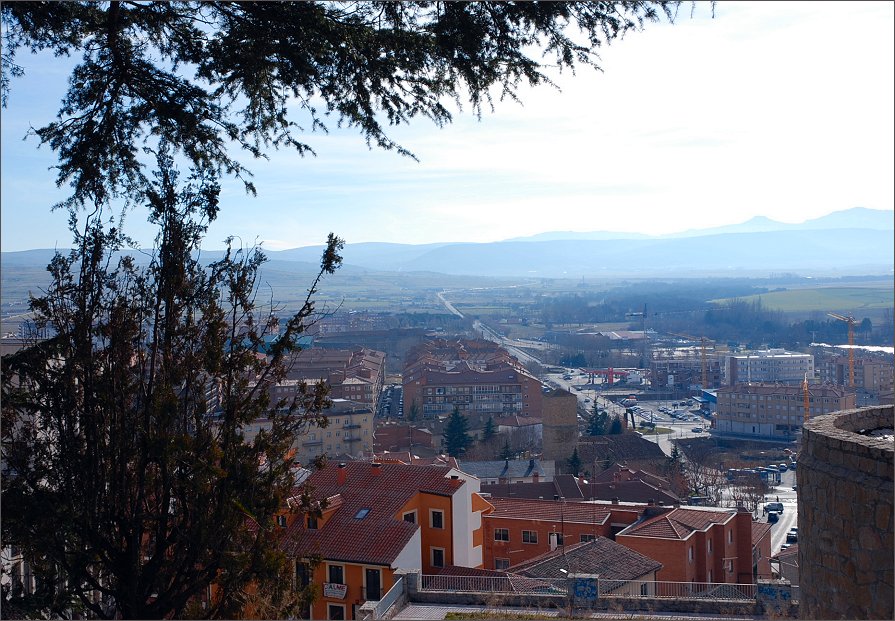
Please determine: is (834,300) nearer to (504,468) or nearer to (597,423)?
(597,423)

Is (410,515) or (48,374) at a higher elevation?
(48,374)

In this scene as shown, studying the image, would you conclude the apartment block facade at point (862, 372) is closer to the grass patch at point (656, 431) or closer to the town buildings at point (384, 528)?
the grass patch at point (656, 431)

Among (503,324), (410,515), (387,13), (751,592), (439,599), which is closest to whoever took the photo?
(387,13)

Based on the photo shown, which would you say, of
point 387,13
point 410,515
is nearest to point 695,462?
point 410,515

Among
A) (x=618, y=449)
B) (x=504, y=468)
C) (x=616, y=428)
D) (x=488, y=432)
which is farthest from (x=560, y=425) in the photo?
(x=504, y=468)

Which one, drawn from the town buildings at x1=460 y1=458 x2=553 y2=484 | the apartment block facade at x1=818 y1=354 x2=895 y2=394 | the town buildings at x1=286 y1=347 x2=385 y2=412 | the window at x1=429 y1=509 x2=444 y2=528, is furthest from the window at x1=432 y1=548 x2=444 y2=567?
the apartment block facade at x1=818 y1=354 x2=895 y2=394

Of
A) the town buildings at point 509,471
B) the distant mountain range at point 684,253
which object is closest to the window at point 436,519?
the town buildings at point 509,471

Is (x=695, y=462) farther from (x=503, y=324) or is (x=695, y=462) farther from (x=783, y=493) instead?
(x=503, y=324)
